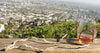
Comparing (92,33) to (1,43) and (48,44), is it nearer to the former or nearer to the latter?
(48,44)

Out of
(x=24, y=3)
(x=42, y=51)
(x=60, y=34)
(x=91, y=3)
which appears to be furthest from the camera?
(x=24, y=3)

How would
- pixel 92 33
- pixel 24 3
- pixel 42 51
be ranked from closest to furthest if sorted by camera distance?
pixel 42 51
pixel 92 33
pixel 24 3

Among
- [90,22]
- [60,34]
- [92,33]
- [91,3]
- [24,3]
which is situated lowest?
[60,34]

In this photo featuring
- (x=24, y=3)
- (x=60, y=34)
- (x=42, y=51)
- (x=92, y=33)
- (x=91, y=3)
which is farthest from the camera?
(x=24, y=3)

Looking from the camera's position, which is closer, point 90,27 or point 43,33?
point 90,27

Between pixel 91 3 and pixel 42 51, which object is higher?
pixel 91 3

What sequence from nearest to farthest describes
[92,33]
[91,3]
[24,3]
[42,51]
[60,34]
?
1. [42,51]
2. [92,33]
3. [91,3]
4. [60,34]
5. [24,3]

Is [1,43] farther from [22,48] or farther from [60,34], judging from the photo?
[60,34]

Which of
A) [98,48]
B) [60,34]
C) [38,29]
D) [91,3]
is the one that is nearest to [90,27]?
[98,48]

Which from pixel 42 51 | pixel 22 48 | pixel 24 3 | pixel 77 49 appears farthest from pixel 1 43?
pixel 24 3
